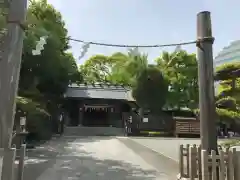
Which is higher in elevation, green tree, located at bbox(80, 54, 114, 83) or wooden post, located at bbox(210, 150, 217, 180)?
green tree, located at bbox(80, 54, 114, 83)

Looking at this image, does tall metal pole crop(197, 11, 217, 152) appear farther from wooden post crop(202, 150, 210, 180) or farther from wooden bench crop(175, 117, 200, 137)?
wooden bench crop(175, 117, 200, 137)

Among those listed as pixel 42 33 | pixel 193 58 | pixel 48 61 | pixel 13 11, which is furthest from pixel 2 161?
pixel 193 58

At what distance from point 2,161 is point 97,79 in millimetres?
37080

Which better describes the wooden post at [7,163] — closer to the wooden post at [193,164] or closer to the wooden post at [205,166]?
the wooden post at [205,166]

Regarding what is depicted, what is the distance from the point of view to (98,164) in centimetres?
836

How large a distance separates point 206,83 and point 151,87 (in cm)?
1890

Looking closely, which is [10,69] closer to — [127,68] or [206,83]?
[206,83]

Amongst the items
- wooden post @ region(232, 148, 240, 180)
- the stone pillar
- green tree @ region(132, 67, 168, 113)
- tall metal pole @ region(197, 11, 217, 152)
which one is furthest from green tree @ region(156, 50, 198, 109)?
wooden post @ region(232, 148, 240, 180)

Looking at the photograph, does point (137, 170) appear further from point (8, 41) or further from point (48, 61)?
point (48, 61)

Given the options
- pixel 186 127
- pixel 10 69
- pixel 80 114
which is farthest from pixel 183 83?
pixel 10 69

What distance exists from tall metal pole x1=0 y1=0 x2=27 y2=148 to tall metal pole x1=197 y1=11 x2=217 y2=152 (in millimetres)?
3576

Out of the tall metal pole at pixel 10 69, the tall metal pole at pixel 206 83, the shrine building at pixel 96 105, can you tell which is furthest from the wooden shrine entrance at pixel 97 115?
the tall metal pole at pixel 10 69

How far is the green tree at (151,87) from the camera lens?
2431 centimetres

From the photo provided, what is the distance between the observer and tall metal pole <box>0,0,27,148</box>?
398 centimetres
